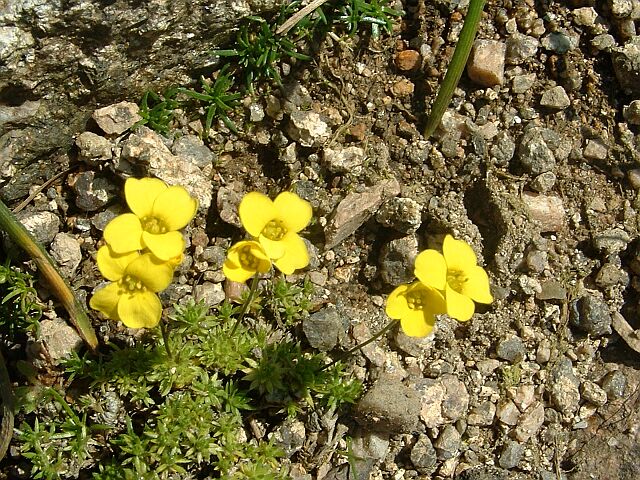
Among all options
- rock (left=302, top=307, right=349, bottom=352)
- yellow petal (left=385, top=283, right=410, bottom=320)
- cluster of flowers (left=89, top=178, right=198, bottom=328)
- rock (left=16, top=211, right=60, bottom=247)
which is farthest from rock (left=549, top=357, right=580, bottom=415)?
rock (left=16, top=211, right=60, bottom=247)

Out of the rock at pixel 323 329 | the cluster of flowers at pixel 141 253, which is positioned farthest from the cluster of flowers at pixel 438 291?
the cluster of flowers at pixel 141 253

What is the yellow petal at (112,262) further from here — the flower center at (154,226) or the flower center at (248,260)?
the flower center at (248,260)

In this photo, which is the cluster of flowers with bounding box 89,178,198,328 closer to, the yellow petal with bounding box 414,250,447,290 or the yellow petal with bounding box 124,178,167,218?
the yellow petal with bounding box 124,178,167,218

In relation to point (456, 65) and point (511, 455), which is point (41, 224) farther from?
point (511, 455)

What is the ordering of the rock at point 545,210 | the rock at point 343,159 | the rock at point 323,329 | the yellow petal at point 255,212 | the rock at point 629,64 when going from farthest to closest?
the rock at point 629,64
the rock at point 545,210
the rock at point 343,159
the rock at point 323,329
the yellow petal at point 255,212

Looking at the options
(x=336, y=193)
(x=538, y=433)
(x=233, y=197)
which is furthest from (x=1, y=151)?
(x=538, y=433)

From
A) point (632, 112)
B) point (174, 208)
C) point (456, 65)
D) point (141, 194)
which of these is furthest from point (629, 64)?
point (141, 194)
